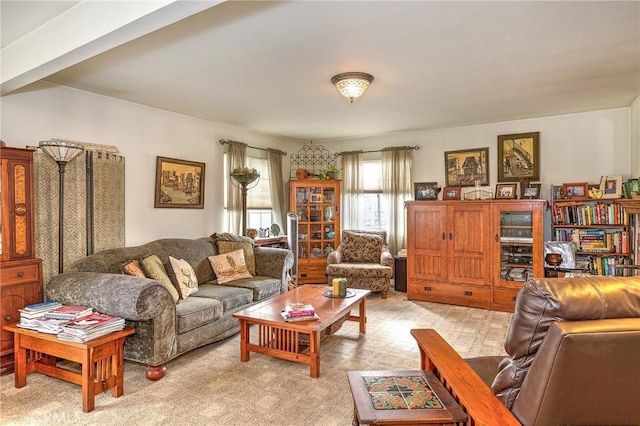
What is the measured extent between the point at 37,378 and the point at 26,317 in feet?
1.77

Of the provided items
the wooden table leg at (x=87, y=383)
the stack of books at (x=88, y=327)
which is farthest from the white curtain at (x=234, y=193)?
the wooden table leg at (x=87, y=383)

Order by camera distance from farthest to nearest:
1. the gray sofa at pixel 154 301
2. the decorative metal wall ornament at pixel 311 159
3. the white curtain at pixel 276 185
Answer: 1. the decorative metal wall ornament at pixel 311 159
2. the white curtain at pixel 276 185
3. the gray sofa at pixel 154 301

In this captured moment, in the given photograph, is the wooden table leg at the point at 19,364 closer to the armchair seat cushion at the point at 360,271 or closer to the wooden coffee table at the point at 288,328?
the wooden coffee table at the point at 288,328

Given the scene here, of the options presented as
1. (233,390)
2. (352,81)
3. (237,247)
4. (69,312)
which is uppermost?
(352,81)

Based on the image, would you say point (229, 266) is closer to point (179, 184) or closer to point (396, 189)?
point (179, 184)

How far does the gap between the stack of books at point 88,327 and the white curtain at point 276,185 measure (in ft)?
12.3

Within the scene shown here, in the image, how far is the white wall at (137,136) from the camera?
332 centimetres

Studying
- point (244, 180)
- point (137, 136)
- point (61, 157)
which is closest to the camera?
point (61, 157)

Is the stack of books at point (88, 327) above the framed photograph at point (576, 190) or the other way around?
the other way around

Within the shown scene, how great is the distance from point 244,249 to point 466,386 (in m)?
3.54

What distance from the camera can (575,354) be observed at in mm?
1085

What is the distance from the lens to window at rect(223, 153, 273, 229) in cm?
588

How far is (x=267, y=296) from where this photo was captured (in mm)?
4230

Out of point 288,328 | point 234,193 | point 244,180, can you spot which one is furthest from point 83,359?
point 234,193
